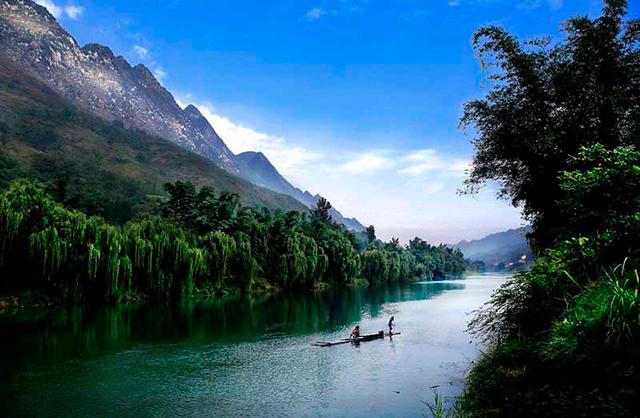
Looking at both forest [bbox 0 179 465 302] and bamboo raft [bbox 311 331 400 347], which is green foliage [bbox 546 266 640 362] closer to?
bamboo raft [bbox 311 331 400 347]

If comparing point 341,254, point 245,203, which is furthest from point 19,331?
point 245,203

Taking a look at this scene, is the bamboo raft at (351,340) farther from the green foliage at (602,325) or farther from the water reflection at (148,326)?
the green foliage at (602,325)

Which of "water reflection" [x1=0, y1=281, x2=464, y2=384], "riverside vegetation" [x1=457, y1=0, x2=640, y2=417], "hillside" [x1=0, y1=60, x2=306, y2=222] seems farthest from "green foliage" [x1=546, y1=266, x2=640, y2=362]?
"hillside" [x1=0, y1=60, x2=306, y2=222]

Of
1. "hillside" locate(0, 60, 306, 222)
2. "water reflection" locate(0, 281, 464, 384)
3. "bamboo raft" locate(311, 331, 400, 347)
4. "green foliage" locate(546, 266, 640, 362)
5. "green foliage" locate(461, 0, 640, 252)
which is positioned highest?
"hillside" locate(0, 60, 306, 222)

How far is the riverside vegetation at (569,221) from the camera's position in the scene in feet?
23.5

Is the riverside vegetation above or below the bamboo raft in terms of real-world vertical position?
above

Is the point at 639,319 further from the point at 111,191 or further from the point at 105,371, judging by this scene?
the point at 111,191

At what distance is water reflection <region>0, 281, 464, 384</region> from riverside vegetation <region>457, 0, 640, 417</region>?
16791 mm

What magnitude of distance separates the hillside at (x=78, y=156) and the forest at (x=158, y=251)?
10.1m

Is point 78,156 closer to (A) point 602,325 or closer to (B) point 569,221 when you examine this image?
(B) point 569,221

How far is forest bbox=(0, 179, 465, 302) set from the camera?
1422 inches

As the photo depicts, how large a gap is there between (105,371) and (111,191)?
9149 cm

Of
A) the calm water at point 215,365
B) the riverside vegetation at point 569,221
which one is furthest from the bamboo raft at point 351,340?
the riverside vegetation at point 569,221

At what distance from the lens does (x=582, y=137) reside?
15.0 metres
